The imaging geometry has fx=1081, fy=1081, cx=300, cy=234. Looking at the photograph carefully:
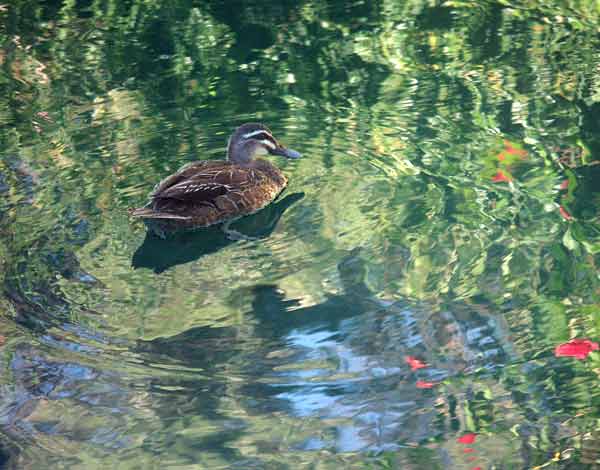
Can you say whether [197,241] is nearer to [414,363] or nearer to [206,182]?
[206,182]

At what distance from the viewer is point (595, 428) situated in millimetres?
5273

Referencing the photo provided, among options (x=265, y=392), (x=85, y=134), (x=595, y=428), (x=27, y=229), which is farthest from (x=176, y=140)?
(x=595, y=428)

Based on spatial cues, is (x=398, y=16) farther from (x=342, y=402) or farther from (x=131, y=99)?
(x=342, y=402)

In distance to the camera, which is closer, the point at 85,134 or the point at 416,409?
the point at 416,409

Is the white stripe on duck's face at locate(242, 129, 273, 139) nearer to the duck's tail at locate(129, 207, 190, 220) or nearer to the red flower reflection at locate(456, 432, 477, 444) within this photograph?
Answer: the duck's tail at locate(129, 207, 190, 220)

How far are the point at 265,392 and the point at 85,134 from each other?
3.74 metres

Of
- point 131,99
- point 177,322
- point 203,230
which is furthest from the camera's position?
point 131,99

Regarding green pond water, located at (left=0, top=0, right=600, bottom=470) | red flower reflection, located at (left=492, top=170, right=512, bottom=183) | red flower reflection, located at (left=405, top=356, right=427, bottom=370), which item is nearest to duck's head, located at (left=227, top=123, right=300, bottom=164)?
green pond water, located at (left=0, top=0, right=600, bottom=470)

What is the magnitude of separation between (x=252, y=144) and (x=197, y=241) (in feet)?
3.55

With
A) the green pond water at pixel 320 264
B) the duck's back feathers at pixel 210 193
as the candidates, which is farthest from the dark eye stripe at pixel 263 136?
the green pond water at pixel 320 264

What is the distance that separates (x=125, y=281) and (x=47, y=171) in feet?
5.76

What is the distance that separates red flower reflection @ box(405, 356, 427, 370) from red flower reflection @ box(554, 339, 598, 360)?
→ 2.41ft

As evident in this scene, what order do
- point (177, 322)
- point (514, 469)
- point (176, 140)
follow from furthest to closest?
point (176, 140)
point (177, 322)
point (514, 469)

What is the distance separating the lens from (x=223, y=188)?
25.5ft
